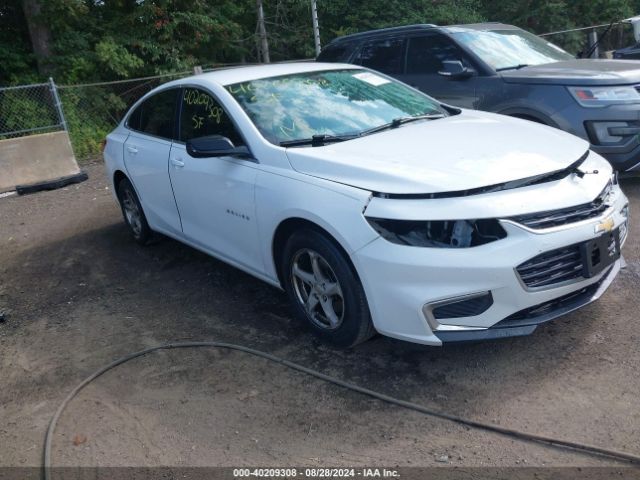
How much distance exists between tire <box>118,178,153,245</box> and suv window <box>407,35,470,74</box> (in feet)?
12.2

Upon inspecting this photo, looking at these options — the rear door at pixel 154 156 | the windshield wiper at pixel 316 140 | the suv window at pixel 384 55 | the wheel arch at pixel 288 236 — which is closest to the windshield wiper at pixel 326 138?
the windshield wiper at pixel 316 140

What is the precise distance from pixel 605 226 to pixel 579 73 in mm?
3359

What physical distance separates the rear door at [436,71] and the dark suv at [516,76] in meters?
0.01

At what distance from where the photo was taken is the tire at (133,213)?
5938 mm

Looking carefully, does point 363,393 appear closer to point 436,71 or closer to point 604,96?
point 604,96

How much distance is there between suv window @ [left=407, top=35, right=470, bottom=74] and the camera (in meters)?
7.07

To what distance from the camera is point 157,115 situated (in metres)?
5.42

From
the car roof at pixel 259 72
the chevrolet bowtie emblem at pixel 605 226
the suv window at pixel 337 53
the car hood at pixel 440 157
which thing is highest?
the car roof at pixel 259 72

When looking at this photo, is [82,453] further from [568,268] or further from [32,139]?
[32,139]

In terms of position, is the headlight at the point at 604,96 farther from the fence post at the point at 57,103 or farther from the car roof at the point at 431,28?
the fence post at the point at 57,103

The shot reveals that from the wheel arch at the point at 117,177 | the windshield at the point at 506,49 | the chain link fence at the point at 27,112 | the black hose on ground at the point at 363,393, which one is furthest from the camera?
the chain link fence at the point at 27,112

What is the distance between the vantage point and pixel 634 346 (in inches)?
138

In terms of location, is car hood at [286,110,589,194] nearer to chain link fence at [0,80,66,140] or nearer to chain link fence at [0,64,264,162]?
chain link fence at [0,64,264,162]

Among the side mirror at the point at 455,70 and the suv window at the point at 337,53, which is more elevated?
the suv window at the point at 337,53
